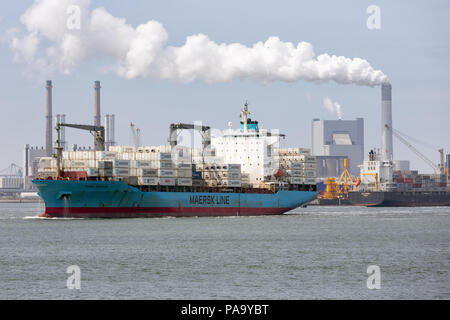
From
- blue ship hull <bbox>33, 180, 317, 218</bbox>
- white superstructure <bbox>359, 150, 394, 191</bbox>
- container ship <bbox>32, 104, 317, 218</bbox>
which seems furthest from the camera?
white superstructure <bbox>359, 150, 394, 191</bbox>

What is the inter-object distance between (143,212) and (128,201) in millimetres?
2542

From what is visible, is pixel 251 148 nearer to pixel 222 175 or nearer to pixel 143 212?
pixel 222 175

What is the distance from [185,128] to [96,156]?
17.2m

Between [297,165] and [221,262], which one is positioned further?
[297,165]

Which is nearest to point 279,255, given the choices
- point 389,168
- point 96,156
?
point 96,156

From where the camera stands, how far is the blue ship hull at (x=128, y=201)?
2867 inches

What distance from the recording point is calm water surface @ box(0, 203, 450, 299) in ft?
102

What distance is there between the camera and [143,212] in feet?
255

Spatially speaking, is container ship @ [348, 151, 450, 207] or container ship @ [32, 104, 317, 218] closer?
container ship @ [32, 104, 317, 218]

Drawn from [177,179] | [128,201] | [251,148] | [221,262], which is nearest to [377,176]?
[251,148]
